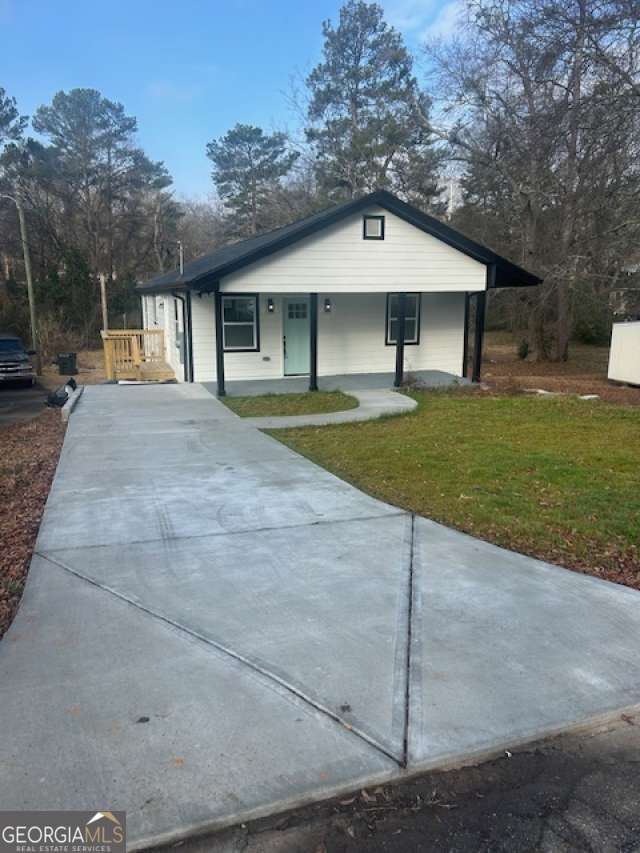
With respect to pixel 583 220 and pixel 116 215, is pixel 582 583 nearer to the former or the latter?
pixel 583 220

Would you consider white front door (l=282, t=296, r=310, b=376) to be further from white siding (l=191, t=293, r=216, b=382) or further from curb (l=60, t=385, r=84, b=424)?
curb (l=60, t=385, r=84, b=424)

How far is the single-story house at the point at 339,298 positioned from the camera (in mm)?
13477

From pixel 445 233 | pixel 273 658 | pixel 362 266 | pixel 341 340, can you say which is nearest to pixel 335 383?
pixel 341 340

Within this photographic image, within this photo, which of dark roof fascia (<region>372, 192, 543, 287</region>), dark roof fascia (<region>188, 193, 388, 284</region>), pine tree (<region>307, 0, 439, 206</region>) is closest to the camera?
dark roof fascia (<region>188, 193, 388, 284</region>)

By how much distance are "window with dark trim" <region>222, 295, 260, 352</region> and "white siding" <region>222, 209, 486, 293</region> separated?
172cm

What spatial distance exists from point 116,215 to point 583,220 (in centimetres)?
2853

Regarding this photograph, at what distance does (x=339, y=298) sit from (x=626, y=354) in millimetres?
7868

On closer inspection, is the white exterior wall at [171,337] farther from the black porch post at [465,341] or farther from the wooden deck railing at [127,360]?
the black porch post at [465,341]

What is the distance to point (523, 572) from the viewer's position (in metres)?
4.44

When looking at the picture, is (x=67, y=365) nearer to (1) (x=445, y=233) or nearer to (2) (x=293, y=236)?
(2) (x=293, y=236)

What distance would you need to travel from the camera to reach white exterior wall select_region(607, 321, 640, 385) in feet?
52.5

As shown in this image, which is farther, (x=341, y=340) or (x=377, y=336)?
(x=377, y=336)

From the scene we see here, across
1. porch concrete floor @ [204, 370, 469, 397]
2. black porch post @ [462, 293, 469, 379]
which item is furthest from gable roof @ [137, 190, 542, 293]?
porch concrete floor @ [204, 370, 469, 397]

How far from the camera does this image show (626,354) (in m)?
16.4
